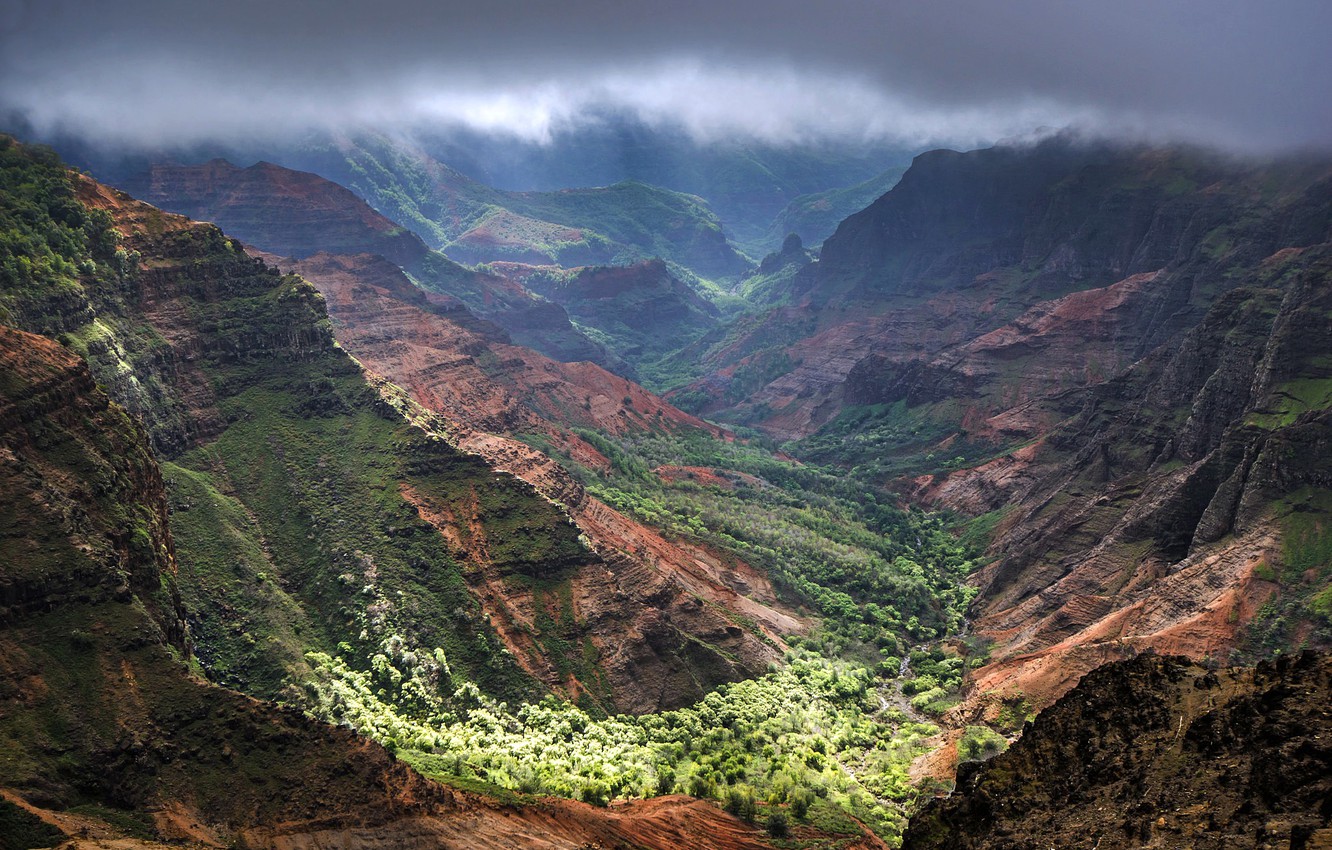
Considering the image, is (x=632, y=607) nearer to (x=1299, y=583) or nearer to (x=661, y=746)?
(x=661, y=746)

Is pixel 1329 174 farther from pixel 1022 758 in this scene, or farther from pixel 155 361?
pixel 155 361

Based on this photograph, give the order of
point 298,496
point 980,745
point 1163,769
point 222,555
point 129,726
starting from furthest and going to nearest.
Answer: point 298,496
point 980,745
point 222,555
point 129,726
point 1163,769

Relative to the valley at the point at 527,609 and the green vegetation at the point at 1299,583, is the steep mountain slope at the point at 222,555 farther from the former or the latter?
the green vegetation at the point at 1299,583

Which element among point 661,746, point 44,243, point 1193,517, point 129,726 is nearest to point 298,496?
point 44,243

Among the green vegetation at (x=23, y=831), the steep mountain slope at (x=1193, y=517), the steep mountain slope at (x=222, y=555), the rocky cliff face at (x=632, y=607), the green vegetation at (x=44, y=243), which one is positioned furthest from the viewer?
the rocky cliff face at (x=632, y=607)

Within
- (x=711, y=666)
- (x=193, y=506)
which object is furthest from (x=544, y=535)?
(x=193, y=506)

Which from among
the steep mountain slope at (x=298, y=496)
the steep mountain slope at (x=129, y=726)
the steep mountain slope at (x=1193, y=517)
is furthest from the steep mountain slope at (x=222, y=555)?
the steep mountain slope at (x=1193, y=517)

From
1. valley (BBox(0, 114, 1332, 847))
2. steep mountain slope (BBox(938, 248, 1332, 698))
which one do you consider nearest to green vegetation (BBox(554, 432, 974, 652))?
valley (BBox(0, 114, 1332, 847))

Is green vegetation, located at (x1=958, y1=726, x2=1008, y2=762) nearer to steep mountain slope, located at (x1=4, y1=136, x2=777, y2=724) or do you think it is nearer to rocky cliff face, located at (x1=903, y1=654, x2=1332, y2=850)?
steep mountain slope, located at (x1=4, y1=136, x2=777, y2=724)

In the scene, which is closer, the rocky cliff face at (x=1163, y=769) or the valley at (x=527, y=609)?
the rocky cliff face at (x=1163, y=769)
